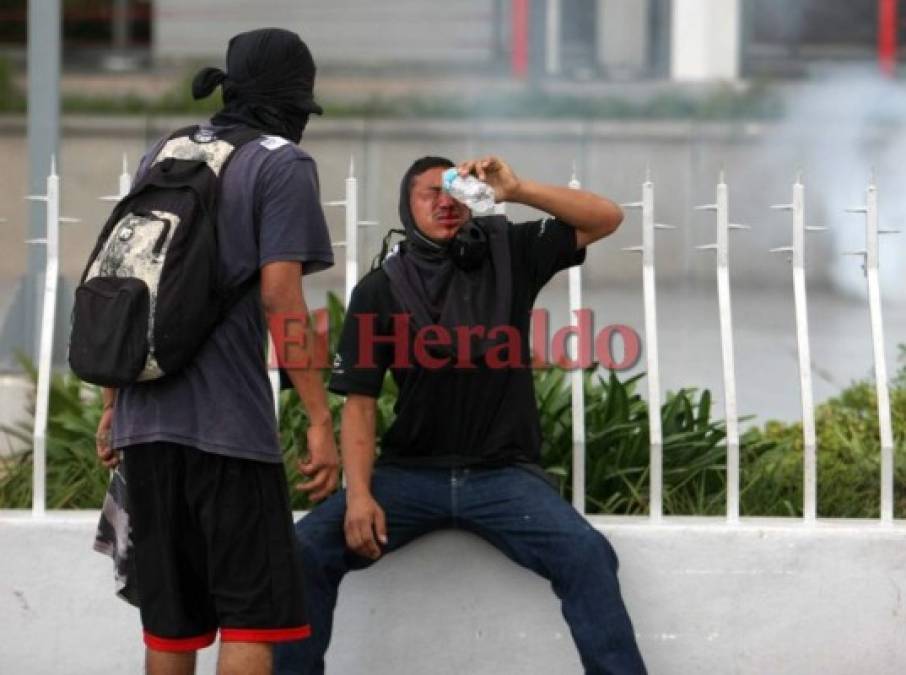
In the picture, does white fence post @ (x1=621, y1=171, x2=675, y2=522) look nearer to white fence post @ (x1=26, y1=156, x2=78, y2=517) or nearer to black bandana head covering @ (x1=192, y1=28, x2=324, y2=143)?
black bandana head covering @ (x1=192, y1=28, x2=324, y2=143)

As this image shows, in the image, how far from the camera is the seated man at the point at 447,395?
14.5ft

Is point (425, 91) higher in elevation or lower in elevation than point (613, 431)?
higher

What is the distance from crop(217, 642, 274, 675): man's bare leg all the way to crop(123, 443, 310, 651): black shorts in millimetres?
17

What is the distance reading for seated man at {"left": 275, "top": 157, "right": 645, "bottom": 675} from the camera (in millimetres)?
4430

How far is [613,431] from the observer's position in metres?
4.93

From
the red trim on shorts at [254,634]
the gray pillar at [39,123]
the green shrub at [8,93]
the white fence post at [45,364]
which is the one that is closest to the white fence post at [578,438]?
the red trim on shorts at [254,634]

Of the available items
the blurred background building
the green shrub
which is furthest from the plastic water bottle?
the blurred background building

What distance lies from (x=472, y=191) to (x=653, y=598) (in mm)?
1162

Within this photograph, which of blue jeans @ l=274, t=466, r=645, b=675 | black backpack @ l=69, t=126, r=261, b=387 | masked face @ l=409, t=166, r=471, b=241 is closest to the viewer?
black backpack @ l=69, t=126, r=261, b=387

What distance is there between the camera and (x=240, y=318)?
3.91 metres

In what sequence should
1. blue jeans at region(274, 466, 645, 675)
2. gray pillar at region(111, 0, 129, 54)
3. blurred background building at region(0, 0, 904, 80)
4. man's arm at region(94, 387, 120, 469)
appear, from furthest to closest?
gray pillar at region(111, 0, 129, 54)
blurred background building at region(0, 0, 904, 80)
blue jeans at region(274, 466, 645, 675)
man's arm at region(94, 387, 120, 469)

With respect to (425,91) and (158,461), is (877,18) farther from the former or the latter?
(158,461)

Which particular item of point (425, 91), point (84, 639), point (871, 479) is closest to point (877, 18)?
point (425, 91)

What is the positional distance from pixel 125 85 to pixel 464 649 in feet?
35.8
